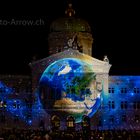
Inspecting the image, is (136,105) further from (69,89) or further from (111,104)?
(69,89)

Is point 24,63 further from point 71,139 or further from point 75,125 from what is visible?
point 71,139

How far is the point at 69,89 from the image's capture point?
7700 cm

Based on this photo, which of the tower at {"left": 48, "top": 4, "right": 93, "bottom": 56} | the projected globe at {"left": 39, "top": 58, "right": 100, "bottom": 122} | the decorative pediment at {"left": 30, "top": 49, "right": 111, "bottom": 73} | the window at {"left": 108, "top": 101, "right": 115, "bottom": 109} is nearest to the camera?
the projected globe at {"left": 39, "top": 58, "right": 100, "bottom": 122}

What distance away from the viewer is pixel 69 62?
7706 centimetres

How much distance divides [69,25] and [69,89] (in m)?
11.2

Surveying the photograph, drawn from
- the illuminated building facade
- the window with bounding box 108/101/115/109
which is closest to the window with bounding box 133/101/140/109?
the illuminated building facade

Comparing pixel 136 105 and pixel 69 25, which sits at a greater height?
pixel 69 25

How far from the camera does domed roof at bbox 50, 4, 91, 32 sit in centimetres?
8381

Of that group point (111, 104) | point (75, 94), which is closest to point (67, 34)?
point (75, 94)

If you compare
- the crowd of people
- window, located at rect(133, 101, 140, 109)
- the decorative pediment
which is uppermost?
the decorative pediment

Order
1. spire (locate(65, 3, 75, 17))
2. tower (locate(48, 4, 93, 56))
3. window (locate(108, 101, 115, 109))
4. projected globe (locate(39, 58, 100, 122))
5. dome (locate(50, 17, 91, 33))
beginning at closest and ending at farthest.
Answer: projected globe (locate(39, 58, 100, 122)), window (locate(108, 101, 115, 109)), tower (locate(48, 4, 93, 56)), dome (locate(50, 17, 91, 33)), spire (locate(65, 3, 75, 17))

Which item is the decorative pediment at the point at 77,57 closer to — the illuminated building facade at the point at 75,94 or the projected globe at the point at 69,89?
the illuminated building facade at the point at 75,94

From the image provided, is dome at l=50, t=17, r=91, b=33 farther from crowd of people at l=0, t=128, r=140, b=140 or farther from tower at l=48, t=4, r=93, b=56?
crowd of people at l=0, t=128, r=140, b=140

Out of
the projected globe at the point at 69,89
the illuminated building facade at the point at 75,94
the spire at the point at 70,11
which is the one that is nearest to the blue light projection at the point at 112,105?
the illuminated building facade at the point at 75,94
